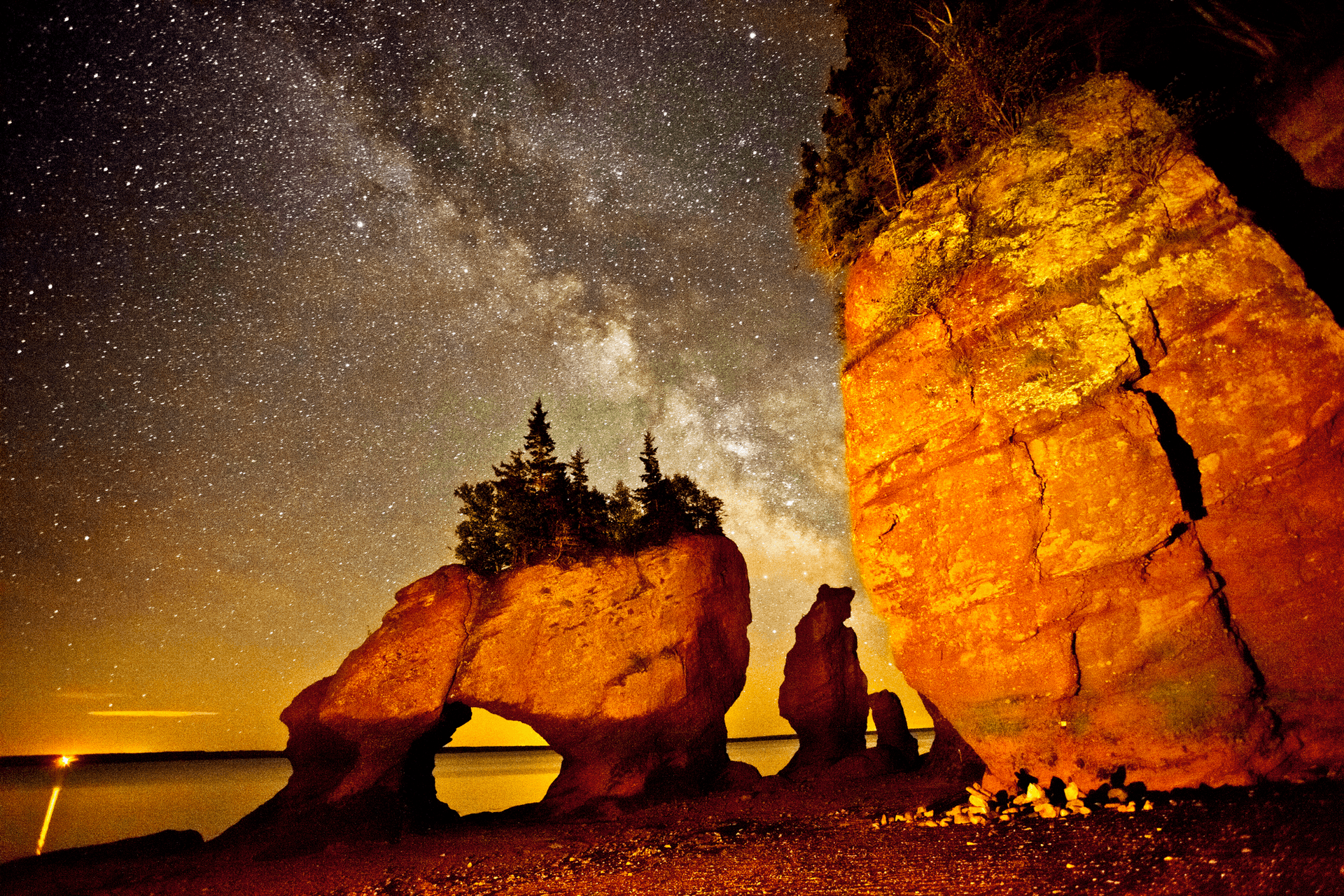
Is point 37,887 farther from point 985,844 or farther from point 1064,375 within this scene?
point 1064,375

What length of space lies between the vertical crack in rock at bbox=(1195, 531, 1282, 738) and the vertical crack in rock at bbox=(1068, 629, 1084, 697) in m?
1.71

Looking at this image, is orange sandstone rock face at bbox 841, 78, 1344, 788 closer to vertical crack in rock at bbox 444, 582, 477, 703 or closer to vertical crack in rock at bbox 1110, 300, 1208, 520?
vertical crack in rock at bbox 1110, 300, 1208, 520

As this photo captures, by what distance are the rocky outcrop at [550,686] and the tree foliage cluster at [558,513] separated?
2.19ft

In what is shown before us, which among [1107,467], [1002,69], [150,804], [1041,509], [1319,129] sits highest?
[1002,69]

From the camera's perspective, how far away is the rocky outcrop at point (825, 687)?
23.3m

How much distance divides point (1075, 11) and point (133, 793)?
96358 millimetres

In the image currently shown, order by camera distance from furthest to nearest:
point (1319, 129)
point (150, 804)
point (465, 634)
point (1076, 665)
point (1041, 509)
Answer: point (150, 804) < point (465, 634) < point (1319, 129) < point (1041, 509) < point (1076, 665)

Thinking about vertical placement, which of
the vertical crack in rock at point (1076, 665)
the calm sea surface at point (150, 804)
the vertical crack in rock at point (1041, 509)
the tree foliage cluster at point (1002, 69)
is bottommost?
the calm sea surface at point (150, 804)

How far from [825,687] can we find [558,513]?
13.1 m

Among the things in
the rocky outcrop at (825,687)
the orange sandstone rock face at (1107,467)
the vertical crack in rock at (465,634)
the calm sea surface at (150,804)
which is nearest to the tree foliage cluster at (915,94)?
the orange sandstone rock face at (1107,467)

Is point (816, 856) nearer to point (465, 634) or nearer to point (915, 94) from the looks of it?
point (465, 634)

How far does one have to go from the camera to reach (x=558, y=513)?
20.2 metres

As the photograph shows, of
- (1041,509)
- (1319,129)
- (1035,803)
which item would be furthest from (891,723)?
(1319,129)

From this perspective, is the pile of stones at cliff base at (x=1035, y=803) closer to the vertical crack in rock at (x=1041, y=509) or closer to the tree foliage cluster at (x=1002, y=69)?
the vertical crack in rock at (x=1041, y=509)
